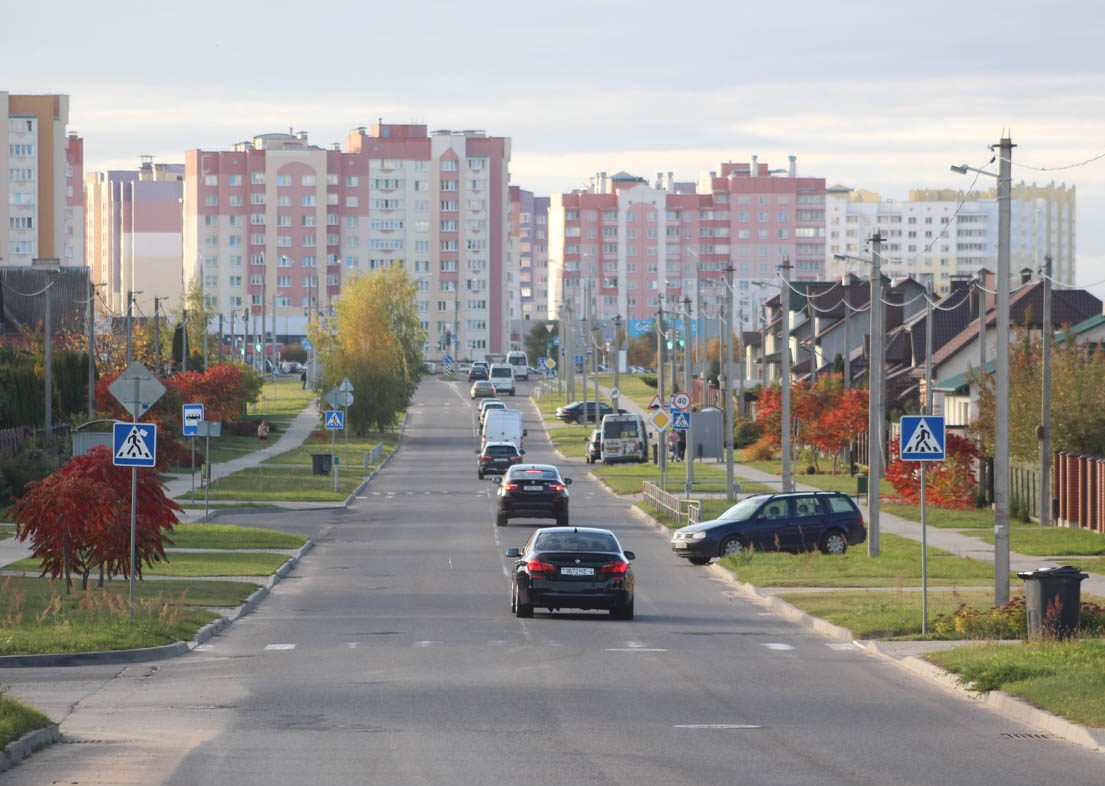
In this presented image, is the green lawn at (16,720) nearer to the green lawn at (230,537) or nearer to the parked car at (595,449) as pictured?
the green lawn at (230,537)

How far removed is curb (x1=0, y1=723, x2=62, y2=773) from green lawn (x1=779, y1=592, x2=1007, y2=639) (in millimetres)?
11665

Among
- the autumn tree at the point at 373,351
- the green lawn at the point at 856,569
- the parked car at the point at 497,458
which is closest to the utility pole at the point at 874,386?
the green lawn at the point at 856,569

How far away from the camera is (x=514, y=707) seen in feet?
52.7

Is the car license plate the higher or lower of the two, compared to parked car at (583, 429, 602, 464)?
higher

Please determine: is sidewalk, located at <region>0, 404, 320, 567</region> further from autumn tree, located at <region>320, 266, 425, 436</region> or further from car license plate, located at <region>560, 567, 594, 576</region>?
car license plate, located at <region>560, 567, 594, 576</region>

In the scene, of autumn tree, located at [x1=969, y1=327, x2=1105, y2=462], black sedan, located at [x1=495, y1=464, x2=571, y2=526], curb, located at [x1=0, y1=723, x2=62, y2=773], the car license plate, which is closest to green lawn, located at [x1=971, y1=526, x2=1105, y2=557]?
autumn tree, located at [x1=969, y1=327, x2=1105, y2=462]

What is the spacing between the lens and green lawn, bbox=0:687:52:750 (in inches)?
512


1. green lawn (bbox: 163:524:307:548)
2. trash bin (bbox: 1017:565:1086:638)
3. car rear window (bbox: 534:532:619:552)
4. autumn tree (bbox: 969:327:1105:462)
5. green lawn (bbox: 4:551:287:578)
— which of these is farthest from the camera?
autumn tree (bbox: 969:327:1105:462)

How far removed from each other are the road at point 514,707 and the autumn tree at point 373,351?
65.0m

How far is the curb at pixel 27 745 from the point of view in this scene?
1241 centimetres

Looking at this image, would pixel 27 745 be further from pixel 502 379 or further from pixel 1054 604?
pixel 502 379

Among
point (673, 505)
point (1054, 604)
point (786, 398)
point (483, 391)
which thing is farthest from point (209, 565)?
point (483, 391)

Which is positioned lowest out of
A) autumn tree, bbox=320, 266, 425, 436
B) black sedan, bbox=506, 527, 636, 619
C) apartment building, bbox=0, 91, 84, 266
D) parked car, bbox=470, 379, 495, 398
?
black sedan, bbox=506, 527, 636, 619

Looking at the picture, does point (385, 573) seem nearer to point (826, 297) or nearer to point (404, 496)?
point (404, 496)
